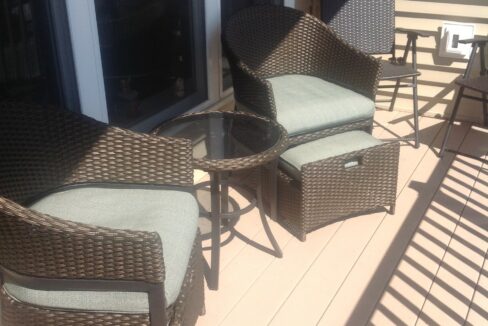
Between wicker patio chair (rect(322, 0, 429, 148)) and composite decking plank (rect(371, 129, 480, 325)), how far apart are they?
517 millimetres

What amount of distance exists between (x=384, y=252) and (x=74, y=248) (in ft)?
4.88

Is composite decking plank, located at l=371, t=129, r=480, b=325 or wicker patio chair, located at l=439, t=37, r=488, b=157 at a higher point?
wicker patio chair, located at l=439, t=37, r=488, b=157

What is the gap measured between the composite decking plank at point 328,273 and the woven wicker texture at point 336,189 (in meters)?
0.08

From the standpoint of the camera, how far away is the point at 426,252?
8.20 feet

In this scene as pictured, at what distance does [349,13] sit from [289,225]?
1610 millimetres

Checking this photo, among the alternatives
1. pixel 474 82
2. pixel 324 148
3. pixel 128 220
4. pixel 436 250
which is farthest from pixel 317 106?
pixel 128 220

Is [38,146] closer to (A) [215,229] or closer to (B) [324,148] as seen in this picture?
(A) [215,229]

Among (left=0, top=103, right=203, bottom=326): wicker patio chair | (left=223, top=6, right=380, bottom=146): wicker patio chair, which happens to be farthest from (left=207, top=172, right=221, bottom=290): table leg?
(left=223, top=6, right=380, bottom=146): wicker patio chair

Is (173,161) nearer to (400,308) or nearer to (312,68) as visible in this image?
(400,308)

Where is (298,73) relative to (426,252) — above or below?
above

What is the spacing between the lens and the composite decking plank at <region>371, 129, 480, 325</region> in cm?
215

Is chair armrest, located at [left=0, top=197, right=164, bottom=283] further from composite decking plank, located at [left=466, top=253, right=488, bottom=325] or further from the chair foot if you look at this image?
the chair foot

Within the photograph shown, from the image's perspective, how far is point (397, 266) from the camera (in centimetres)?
240

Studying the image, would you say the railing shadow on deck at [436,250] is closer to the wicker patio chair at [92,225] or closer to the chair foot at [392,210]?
the chair foot at [392,210]
